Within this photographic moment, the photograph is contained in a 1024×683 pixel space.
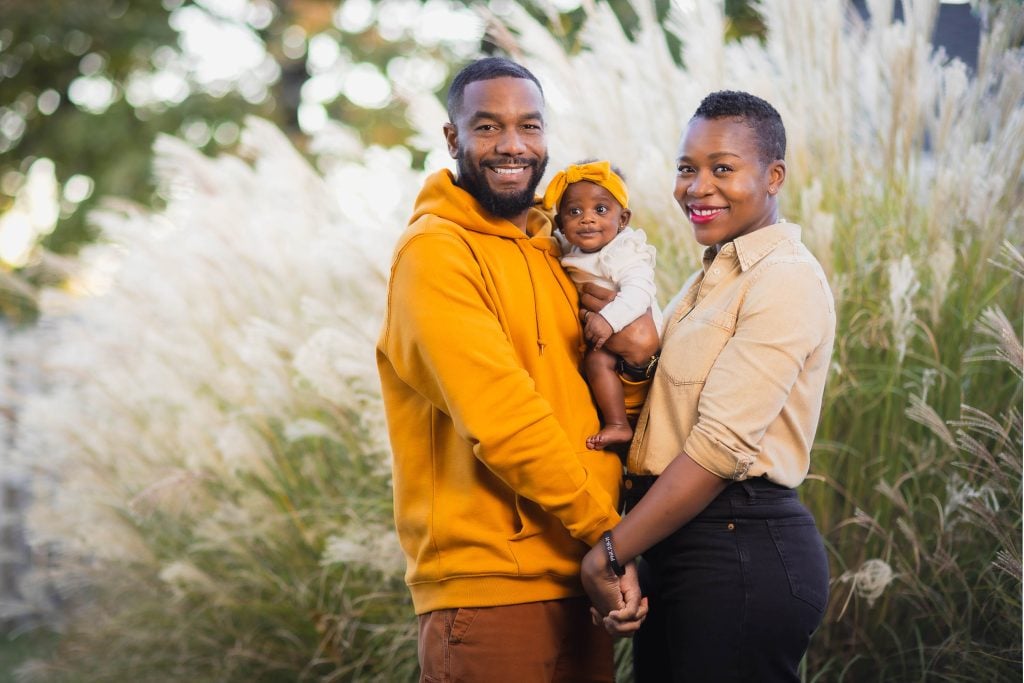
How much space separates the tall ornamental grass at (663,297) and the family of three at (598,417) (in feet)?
2.30

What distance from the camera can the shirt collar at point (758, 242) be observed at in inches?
88.4

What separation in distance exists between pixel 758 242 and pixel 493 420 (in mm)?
721

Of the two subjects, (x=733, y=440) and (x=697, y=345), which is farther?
(x=697, y=345)

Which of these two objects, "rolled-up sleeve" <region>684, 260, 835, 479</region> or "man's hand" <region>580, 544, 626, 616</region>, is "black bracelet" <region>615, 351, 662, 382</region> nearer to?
"rolled-up sleeve" <region>684, 260, 835, 479</region>

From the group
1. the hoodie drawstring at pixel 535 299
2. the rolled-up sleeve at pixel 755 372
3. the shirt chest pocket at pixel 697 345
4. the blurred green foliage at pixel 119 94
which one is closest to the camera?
the rolled-up sleeve at pixel 755 372

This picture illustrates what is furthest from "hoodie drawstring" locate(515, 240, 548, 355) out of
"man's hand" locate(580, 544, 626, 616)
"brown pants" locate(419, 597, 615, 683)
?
"brown pants" locate(419, 597, 615, 683)

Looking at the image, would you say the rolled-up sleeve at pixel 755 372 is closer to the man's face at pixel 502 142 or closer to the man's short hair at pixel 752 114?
the man's short hair at pixel 752 114

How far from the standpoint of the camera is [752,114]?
7.50 ft

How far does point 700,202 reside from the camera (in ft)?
7.53

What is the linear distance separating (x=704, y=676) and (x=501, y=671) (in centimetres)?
43

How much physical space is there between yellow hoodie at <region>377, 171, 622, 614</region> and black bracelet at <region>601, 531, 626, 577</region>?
3cm

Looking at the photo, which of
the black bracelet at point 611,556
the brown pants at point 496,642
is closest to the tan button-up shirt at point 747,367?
the black bracelet at point 611,556

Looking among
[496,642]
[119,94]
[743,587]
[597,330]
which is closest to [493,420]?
[597,330]

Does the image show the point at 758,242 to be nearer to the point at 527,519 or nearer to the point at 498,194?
the point at 498,194
